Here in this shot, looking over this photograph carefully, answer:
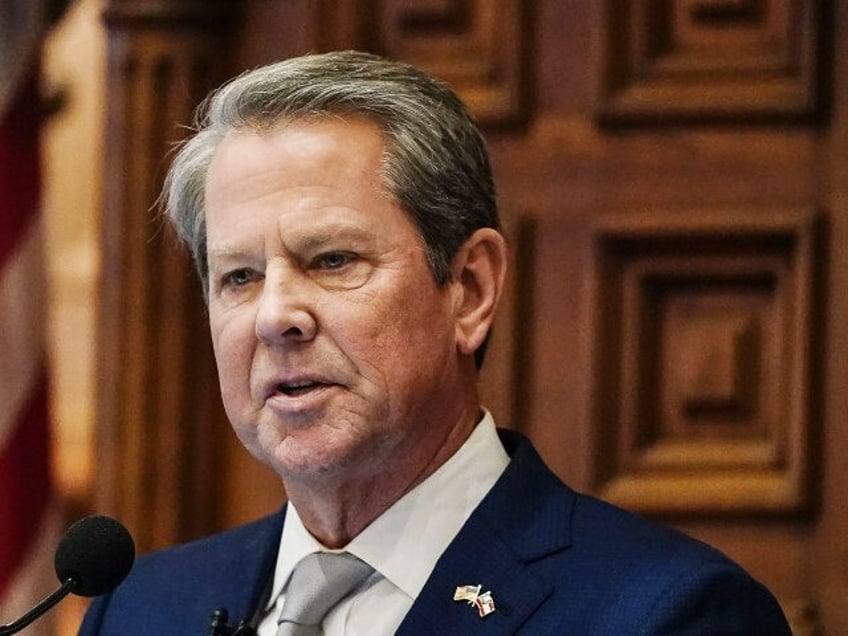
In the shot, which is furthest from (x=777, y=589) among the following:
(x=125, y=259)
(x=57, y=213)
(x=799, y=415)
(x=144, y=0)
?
(x=57, y=213)

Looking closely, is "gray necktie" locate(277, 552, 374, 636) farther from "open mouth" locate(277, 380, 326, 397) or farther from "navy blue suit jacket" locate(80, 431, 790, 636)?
"open mouth" locate(277, 380, 326, 397)

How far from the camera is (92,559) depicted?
1.95 meters

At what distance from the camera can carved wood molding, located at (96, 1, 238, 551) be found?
3172 millimetres

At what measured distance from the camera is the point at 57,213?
4082mm

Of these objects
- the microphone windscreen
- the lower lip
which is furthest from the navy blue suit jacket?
the microphone windscreen

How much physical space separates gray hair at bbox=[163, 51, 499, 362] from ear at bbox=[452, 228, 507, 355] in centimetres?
2

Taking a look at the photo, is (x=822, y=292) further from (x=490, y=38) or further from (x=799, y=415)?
(x=490, y=38)

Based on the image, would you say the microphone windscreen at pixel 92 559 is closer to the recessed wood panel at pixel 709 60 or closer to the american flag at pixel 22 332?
the american flag at pixel 22 332

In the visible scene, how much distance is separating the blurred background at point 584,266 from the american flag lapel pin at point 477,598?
33.3 inches

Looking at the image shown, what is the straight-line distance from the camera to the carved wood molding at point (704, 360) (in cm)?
287

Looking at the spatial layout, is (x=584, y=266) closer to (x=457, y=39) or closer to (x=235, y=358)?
(x=457, y=39)

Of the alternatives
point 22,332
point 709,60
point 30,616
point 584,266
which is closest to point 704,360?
point 584,266

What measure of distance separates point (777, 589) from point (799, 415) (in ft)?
0.95

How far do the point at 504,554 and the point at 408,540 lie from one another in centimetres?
12
